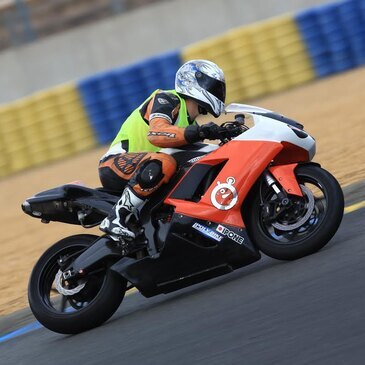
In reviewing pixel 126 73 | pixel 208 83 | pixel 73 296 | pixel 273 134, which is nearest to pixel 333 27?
pixel 126 73

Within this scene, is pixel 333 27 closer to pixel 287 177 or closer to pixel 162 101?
pixel 162 101

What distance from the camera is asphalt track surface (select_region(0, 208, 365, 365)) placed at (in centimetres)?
417

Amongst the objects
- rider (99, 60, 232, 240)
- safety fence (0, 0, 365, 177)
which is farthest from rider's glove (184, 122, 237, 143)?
safety fence (0, 0, 365, 177)

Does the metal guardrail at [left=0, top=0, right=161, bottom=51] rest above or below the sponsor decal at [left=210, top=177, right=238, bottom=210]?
below

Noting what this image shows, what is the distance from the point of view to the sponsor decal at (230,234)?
5.41 m

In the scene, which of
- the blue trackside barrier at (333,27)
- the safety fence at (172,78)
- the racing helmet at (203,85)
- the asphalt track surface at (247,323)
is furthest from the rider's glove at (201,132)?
the blue trackside barrier at (333,27)

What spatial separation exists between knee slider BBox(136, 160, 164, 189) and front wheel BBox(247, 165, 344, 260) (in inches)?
24.8

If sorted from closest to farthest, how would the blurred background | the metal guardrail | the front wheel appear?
the front wheel < the blurred background < the metal guardrail

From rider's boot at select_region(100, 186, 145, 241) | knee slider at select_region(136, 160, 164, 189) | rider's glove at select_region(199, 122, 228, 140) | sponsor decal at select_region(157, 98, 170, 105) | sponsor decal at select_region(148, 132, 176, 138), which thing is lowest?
rider's boot at select_region(100, 186, 145, 241)

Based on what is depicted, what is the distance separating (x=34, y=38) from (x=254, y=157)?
15677 mm

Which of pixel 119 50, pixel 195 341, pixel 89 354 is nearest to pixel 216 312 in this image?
pixel 195 341

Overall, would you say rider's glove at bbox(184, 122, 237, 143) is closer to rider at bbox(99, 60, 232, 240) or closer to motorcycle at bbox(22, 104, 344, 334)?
rider at bbox(99, 60, 232, 240)

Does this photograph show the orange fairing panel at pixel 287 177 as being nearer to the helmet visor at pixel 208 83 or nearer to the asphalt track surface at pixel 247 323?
the asphalt track surface at pixel 247 323

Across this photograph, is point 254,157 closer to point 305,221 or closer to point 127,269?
point 305,221
